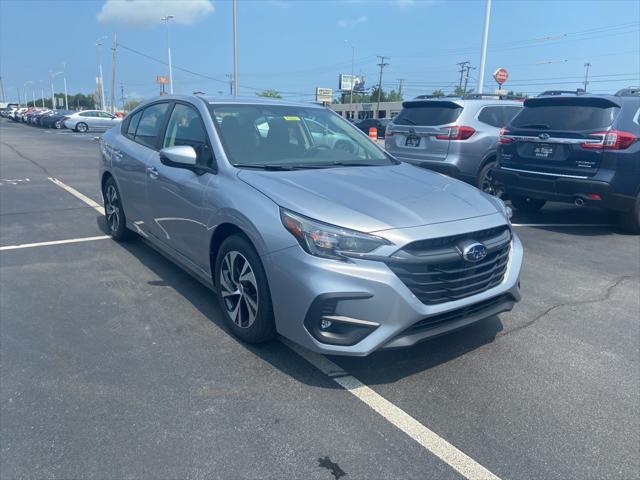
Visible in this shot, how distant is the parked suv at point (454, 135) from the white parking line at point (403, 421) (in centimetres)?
569

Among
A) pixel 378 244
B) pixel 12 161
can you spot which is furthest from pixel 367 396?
pixel 12 161

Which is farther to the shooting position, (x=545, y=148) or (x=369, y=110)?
(x=369, y=110)

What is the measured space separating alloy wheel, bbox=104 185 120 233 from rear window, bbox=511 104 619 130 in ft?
18.6

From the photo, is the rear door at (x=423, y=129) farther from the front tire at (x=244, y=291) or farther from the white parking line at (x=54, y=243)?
the front tire at (x=244, y=291)

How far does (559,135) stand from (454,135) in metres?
1.77

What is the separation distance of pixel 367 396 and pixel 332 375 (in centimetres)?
31

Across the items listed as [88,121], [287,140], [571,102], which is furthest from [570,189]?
[88,121]

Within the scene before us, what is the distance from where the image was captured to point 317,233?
9.78ft

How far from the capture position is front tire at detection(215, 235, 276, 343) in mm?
3281

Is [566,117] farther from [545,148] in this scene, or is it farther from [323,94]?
[323,94]

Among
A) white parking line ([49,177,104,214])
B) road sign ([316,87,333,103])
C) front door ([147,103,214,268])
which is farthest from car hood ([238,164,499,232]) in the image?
road sign ([316,87,333,103])

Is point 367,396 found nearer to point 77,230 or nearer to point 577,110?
point 77,230

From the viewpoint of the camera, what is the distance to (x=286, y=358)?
3.45 meters

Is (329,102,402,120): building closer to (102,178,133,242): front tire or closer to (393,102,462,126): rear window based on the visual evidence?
(393,102,462,126): rear window
